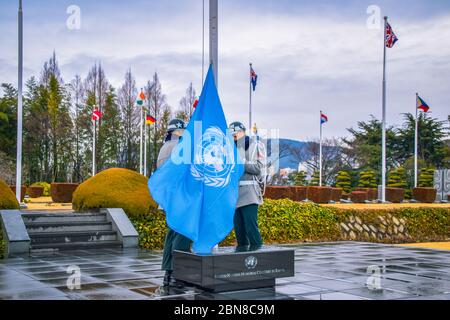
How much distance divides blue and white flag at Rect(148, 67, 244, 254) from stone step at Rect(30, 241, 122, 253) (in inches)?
197

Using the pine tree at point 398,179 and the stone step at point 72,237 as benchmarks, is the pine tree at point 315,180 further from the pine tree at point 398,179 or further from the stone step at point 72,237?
the stone step at point 72,237

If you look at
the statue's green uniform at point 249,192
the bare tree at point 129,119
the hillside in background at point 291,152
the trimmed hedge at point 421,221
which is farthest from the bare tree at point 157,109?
the statue's green uniform at point 249,192

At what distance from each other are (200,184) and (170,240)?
1.02 m

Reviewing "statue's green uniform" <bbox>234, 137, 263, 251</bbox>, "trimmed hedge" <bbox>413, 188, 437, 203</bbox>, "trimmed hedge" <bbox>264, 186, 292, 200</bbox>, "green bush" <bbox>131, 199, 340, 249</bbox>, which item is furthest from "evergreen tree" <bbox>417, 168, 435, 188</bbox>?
"statue's green uniform" <bbox>234, 137, 263, 251</bbox>

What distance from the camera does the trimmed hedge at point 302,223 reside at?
11.9 meters

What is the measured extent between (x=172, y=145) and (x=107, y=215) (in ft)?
18.7

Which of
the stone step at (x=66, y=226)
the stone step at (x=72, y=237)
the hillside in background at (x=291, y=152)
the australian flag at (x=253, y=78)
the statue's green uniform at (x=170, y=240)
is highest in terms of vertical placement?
the australian flag at (x=253, y=78)

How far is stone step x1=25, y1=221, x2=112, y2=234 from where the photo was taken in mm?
11133

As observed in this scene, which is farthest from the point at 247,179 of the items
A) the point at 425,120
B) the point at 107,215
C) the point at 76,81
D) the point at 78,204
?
the point at 425,120

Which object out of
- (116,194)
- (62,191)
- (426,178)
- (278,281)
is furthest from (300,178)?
(278,281)

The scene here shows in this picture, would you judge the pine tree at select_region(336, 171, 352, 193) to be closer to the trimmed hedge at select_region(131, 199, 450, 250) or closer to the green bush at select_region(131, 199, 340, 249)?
the trimmed hedge at select_region(131, 199, 450, 250)

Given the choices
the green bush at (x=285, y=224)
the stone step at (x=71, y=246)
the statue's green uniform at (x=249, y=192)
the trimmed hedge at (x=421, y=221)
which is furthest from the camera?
the trimmed hedge at (x=421, y=221)

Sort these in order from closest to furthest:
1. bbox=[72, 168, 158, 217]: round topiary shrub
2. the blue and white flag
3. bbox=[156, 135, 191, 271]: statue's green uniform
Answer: the blue and white flag, bbox=[156, 135, 191, 271]: statue's green uniform, bbox=[72, 168, 158, 217]: round topiary shrub

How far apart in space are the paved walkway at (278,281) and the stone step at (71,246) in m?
0.41
